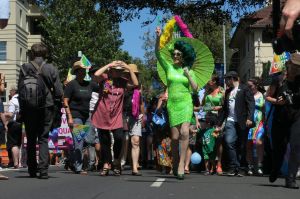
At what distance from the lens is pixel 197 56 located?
12102 millimetres

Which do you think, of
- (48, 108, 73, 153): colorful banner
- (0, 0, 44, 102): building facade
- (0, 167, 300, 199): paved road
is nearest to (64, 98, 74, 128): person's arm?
(0, 167, 300, 199): paved road

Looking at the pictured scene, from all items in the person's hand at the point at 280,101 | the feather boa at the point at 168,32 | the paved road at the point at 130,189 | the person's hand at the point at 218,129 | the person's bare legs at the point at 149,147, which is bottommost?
the paved road at the point at 130,189

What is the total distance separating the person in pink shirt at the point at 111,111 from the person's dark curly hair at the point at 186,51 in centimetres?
99

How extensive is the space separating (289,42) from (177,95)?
23.4ft

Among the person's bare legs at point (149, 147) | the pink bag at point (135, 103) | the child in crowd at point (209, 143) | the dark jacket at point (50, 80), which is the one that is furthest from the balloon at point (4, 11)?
the person's bare legs at point (149, 147)

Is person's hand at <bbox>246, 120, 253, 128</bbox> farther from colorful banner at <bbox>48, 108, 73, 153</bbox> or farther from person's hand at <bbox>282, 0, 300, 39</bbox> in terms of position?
person's hand at <bbox>282, 0, 300, 39</bbox>

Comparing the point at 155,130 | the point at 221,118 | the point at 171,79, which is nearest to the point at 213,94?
the point at 221,118

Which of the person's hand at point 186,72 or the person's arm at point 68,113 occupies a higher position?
the person's hand at point 186,72

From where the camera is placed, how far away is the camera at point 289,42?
3.68 metres

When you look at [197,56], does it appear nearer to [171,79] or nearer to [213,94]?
[171,79]

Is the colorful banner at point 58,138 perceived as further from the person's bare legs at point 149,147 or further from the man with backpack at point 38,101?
the man with backpack at point 38,101

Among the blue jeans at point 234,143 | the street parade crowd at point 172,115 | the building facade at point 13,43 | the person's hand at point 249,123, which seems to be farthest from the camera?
the building facade at point 13,43

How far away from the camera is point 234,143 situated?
1295 cm

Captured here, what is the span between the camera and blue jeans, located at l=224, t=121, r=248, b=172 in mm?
12656
